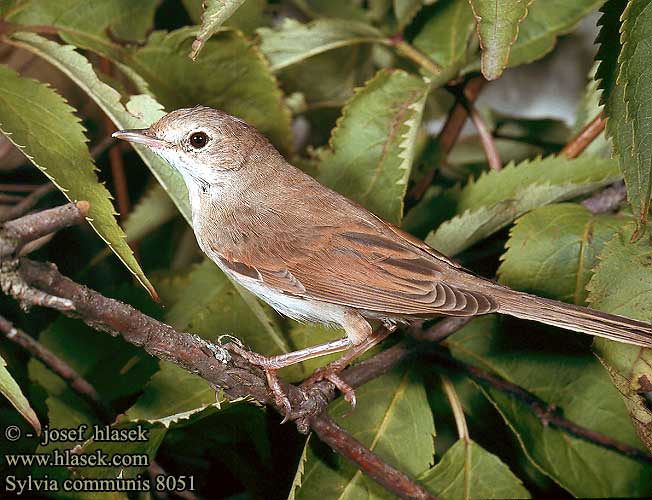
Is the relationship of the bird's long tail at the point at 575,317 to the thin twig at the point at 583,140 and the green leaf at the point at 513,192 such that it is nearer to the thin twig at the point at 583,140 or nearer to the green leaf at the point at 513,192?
the green leaf at the point at 513,192

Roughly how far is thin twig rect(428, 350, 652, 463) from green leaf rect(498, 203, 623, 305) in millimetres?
252

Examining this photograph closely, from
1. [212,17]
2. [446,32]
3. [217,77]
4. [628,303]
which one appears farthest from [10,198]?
[628,303]

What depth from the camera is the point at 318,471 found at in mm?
1868

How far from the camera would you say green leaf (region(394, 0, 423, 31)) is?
2457 mm

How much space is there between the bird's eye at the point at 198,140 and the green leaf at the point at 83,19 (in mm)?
306

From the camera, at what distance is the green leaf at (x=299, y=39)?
91.0 inches

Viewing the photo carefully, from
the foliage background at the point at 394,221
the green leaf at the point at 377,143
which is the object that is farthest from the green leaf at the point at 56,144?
the green leaf at the point at 377,143

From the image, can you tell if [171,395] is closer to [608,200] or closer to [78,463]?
[78,463]

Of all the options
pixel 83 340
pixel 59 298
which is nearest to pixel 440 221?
pixel 83 340

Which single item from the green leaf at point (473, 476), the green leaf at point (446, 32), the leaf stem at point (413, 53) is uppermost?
the green leaf at point (446, 32)

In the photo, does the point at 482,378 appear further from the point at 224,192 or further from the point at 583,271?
the point at 224,192

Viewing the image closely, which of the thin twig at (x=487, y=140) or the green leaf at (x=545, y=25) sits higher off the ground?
the green leaf at (x=545, y=25)

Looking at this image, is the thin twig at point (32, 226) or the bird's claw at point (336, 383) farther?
the bird's claw at point (336, 383)

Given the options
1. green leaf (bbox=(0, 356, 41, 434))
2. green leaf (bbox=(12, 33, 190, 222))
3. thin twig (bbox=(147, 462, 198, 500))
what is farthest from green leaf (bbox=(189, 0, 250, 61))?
thin twig (bbox=(147, 462, 198, 500))
